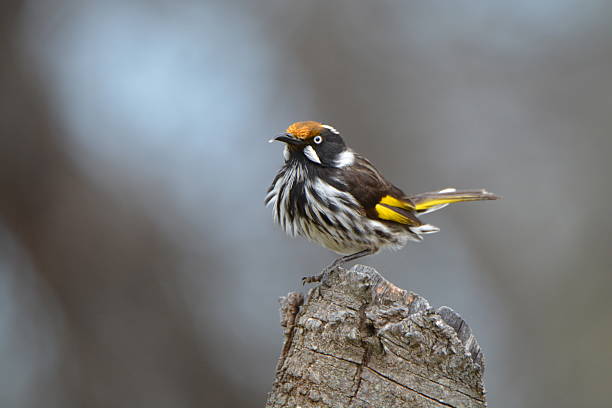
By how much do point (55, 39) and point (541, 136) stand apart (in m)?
6.48

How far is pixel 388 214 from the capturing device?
19.4 feet

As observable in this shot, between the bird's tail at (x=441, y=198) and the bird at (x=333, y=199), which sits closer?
the bird at (x=333, y=199)

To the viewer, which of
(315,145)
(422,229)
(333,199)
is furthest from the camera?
(422,229)

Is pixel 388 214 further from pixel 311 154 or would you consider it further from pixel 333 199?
pixel 311 154

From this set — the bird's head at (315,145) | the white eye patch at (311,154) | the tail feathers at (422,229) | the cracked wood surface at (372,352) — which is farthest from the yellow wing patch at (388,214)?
the cracked wood surface at (372,352)

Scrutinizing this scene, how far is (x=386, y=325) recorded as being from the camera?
12.3ft

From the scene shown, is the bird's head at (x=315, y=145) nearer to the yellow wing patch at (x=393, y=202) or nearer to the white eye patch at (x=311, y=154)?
the white eye patch at (x=311, y=154)

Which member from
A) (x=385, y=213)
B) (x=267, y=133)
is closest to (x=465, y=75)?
(x=267, y=133)

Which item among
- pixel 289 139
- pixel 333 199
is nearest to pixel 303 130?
pixel 289 139

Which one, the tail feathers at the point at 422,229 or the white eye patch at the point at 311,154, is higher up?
the tail feathers at the point at 422,229

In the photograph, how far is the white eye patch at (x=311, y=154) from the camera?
5809 millimetres

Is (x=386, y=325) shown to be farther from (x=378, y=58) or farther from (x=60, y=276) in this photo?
(x=378, y=58)

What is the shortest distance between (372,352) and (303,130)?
2.36m

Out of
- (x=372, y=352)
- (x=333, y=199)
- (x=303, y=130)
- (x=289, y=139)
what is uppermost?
(x=303, y=130)
